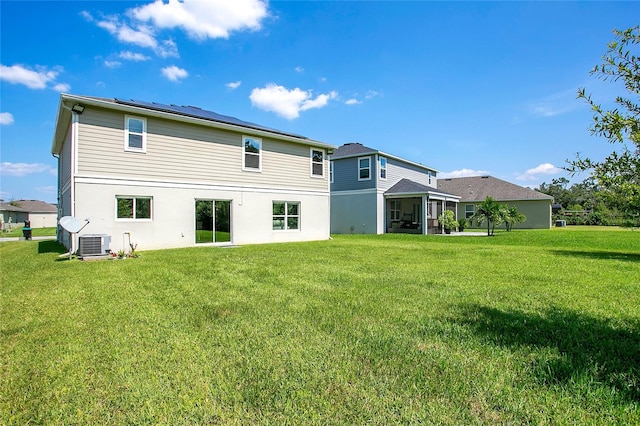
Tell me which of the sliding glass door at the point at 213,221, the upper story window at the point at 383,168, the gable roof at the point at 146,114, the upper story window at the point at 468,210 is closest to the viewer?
the gable roof at the point at 146,114

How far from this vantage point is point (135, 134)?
1152 cm

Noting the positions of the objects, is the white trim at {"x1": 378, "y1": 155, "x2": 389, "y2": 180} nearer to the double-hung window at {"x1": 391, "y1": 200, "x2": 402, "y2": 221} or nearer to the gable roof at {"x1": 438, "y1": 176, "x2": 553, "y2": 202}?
the double-hung window at {"x1": 391, "y1": 200, "x2": 402, "y2": 221}

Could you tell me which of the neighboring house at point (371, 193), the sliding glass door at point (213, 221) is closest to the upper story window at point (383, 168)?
the neighboring house at point (371, 193)

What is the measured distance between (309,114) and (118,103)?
39.5 feet

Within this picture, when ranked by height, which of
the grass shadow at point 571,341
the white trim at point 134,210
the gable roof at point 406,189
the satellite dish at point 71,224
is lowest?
the grass shadow at point 571,341

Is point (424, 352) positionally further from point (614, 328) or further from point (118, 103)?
point (118, 103)

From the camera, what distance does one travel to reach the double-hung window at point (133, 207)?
36.5 feet

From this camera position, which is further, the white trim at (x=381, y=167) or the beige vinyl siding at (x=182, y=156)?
the white trim at (x=381, y=167)

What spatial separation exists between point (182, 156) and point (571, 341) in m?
12.9

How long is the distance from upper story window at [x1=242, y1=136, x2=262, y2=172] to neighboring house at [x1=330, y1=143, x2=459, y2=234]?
30.1 ft

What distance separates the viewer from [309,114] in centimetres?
2091

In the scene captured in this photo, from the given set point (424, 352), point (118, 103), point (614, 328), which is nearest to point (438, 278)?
point (614, 328)

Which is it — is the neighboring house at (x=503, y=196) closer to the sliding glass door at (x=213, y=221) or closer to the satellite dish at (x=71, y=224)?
the sliding glass door at (x=213, y=221)

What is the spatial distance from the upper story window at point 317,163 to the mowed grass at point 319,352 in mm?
11268
